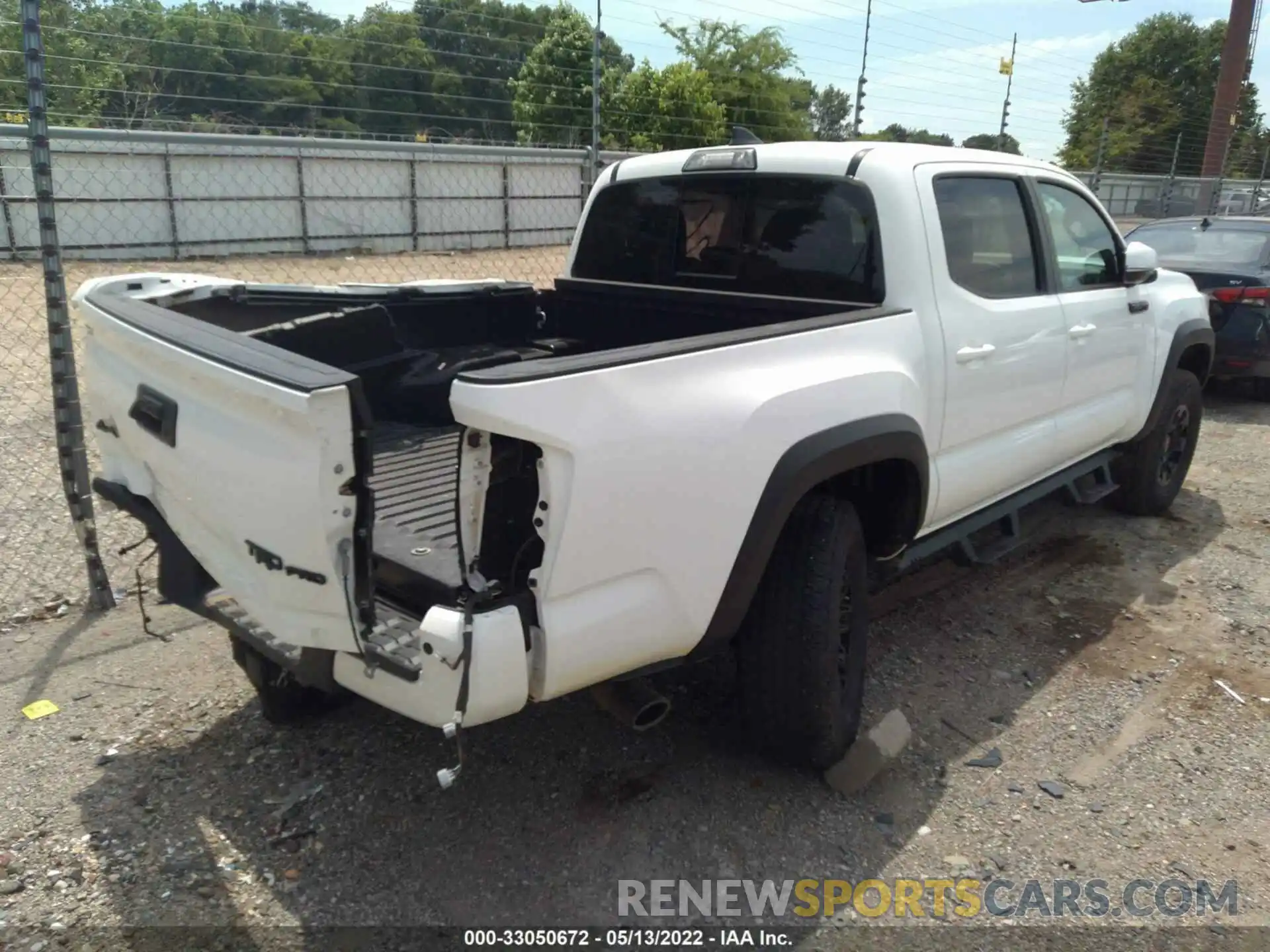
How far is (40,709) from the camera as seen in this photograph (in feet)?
11.6

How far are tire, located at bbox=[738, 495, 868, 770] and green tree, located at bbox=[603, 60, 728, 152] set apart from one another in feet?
40.5

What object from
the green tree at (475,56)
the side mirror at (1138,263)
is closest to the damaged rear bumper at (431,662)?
the side mirror at (1138,263)

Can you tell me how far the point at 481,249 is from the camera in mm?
21703

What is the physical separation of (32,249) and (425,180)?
8398 mm

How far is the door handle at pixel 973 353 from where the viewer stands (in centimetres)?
341

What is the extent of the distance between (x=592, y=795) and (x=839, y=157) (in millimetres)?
2357

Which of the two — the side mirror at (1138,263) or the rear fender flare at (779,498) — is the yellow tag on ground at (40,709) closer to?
the rear fender flare at (779,498)

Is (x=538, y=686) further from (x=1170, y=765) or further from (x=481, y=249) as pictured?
(x=481, y=249)

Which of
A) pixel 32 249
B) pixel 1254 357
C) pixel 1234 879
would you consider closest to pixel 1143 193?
pixel 1254 357

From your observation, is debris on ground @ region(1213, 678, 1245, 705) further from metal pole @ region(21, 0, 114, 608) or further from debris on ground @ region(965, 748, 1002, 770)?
metal pole @ region(21, 0, 114, 608)

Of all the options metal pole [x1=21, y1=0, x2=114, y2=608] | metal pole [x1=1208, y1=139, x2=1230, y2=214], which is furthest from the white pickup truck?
metal pole [x1=1208, y1=139, x2=1230, y2=214]

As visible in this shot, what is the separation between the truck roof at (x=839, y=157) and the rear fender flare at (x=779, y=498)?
1079 mm

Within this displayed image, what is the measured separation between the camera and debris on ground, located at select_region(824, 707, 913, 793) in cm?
309

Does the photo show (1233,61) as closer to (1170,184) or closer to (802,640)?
(1170,184)
